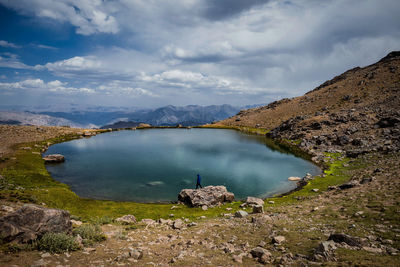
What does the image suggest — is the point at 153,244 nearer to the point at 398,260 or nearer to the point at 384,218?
the point at 398,260

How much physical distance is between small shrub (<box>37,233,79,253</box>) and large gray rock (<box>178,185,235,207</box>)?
24023 mm

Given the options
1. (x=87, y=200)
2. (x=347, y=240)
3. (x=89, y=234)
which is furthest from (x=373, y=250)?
(x=87, y=200)

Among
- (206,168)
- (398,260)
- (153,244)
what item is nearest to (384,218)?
(398,260)

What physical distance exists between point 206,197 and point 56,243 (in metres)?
26.3

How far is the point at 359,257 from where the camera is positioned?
11.8m

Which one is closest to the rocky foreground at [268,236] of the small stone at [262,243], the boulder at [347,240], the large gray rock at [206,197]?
the boulder at [347,240]

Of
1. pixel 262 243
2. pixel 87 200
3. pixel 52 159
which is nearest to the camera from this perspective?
pixel 262 243

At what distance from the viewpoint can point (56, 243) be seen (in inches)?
514

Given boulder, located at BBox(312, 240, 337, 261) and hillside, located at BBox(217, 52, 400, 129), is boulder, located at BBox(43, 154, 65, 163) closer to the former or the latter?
boulder, located at BBox(312, 240, 337, 261)

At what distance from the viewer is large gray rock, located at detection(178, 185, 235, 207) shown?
118 ft

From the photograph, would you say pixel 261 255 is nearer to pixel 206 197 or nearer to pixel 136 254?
pixel 136 254

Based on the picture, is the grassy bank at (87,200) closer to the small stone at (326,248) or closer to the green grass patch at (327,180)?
the green grass patch at (327,180)

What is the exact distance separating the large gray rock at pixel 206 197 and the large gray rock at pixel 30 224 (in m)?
23.0

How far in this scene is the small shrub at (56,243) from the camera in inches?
508
